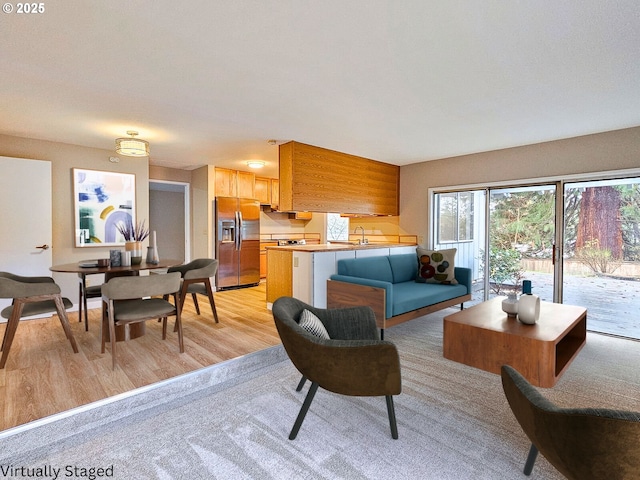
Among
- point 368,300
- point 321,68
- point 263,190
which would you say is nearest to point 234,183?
point 263,190

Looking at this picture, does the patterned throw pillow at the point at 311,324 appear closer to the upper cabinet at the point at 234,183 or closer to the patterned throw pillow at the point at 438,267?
the patterned throw pillow at the point at 438,267

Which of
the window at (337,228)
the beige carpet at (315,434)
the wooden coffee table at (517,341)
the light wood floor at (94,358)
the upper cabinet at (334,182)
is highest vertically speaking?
the upper cabinet at (334,182)

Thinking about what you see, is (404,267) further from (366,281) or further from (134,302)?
(134,302)

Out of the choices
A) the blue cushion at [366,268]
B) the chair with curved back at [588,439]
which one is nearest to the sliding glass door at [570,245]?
the blue cushion at [366,268]

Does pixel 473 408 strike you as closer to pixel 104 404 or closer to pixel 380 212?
pixel 104 404

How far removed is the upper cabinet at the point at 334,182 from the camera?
14.1 ft

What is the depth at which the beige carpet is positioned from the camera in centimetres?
168

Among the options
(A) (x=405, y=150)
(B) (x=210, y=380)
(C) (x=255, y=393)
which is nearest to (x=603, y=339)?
(A) (x=405, y=150)

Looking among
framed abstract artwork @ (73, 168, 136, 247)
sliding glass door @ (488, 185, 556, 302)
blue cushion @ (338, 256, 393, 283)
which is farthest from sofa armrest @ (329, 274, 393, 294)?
framed abstract artwork @ (73, 168, 136, 247)

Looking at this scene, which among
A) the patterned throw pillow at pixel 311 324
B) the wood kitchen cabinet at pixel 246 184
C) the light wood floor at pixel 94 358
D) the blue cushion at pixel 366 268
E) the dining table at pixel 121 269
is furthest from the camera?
the wood kitchen cabinet at pixel 246 184

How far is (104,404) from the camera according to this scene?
215 cm

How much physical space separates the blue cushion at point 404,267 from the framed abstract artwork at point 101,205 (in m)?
3.96

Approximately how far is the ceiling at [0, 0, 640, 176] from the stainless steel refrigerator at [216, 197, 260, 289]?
222 cm

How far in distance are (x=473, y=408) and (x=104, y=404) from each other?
2.49 m
